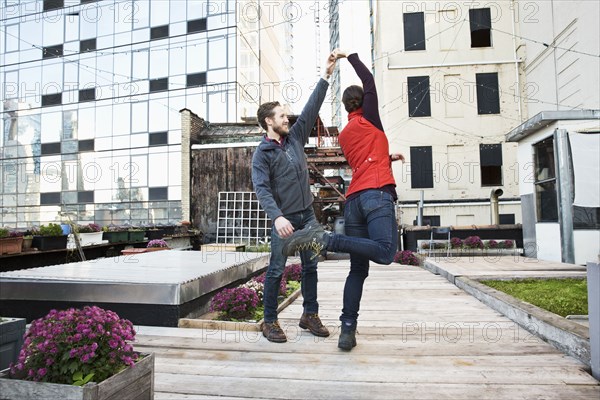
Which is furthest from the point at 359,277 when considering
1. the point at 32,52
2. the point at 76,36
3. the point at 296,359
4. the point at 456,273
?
the point at 32,52

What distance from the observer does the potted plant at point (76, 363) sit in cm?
148

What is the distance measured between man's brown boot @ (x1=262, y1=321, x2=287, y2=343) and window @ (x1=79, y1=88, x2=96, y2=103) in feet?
77.6

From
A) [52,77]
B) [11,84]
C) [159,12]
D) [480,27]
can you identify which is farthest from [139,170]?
[480,27]

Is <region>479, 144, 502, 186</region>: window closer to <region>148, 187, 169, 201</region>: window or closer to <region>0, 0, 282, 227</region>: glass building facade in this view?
<region>0, 0, 282, 227</region>: glass building facade

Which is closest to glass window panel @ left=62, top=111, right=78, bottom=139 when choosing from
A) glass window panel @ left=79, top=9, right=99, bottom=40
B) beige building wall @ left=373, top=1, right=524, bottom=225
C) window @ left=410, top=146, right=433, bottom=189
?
glass window panel @ left=79, top=9, right=99, bottom=40

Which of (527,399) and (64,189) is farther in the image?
(64,189)

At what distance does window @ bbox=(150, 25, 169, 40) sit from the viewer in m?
21.7

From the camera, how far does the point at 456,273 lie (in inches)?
217

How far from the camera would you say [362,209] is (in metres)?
2.61

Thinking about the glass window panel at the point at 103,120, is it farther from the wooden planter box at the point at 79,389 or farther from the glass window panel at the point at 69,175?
the wooden planter box at the point at 79,389

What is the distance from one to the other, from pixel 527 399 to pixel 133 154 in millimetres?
22216

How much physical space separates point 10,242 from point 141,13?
18455mm

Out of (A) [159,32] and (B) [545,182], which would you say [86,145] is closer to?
(A) [159,32]

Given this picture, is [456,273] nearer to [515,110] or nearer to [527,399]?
[527,399]
